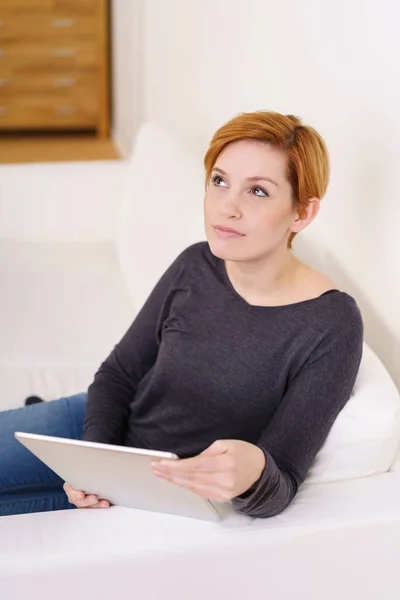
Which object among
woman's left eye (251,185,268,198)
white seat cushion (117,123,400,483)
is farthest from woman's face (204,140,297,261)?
white seat cushion (117,123,400,483)

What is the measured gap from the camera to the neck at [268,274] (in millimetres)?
1397

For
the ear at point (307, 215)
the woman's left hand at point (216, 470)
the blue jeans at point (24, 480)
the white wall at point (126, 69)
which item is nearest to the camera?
the woman's left hand at point (216, 470)

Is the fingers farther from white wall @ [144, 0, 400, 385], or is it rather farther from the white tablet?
white wall @ [144, 0, 400, 385]

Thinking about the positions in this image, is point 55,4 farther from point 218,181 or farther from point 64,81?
point 218,181

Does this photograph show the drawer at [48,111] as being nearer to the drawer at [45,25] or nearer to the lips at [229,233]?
the drawer at [45,25]

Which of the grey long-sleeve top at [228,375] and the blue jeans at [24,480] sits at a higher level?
the grey long-sleeve top at [228,375]

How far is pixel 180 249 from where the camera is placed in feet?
6.89

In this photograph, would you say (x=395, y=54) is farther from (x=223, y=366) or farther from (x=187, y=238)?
(x=187, y=238)

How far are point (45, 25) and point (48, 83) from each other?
1.01 feet

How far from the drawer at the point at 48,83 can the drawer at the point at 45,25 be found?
20cm

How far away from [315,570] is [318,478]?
15 cm

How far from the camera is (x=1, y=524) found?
1190mm

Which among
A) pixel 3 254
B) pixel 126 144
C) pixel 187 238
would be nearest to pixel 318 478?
pixel 187 238

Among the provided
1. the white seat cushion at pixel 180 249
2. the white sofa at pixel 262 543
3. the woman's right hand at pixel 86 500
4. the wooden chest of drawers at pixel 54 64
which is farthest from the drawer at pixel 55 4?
the woman's right hand at pixel 86 500
